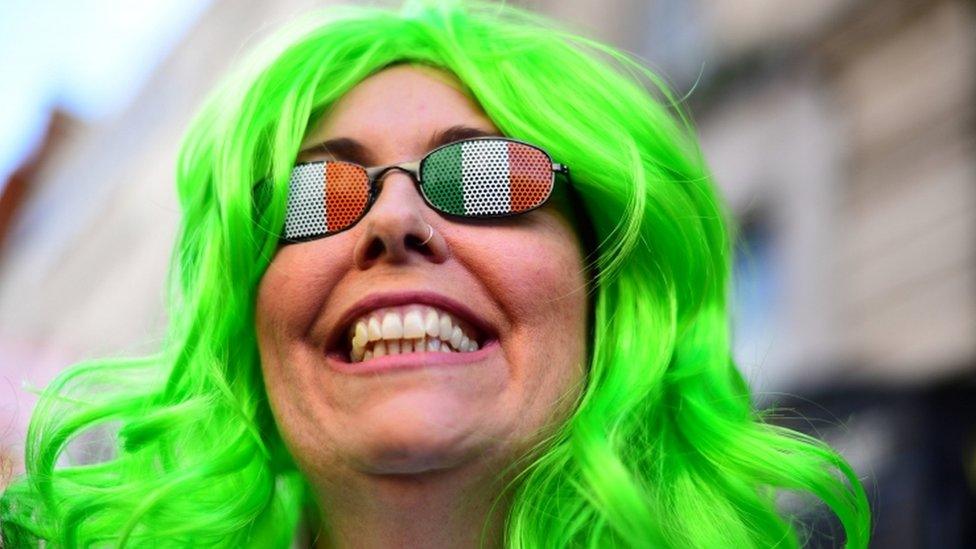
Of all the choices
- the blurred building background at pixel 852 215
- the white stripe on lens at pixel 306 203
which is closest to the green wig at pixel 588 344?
the white stripe on lens at pixel 306 203

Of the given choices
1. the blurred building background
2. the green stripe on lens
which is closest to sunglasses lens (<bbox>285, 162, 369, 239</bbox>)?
the green stripe on lens

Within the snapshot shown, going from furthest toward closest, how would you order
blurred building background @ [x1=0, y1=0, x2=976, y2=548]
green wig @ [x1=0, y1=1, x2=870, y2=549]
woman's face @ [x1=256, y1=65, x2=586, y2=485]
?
blurred building background @ [x1=0, y1=0, x2=976, y2=548]
green wig @ [x1=0, y1=1, x2=870, y2=549]
woman's face @ [x1=256, y1=65, x2=586, y2=485]

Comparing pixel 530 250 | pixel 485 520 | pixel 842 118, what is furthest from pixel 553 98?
pixel 842 118

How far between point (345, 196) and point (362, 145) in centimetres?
12

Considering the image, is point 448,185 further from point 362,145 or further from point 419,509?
point 419,509

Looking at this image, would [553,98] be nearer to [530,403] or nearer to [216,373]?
[530,403]

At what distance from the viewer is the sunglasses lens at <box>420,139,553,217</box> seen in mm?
1752

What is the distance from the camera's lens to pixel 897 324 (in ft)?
14.1

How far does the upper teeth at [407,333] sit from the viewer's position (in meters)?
1.65

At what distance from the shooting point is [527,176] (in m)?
1.79

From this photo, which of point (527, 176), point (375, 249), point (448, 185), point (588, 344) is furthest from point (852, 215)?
point (375, 249)

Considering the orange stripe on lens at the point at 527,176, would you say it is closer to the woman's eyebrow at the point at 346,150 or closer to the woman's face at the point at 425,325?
the woman's face at the point at 425,325

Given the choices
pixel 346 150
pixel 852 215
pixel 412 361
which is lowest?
pixel 412 361

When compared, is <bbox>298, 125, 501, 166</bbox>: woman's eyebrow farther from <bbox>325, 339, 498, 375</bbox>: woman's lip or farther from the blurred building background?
the blurred building background
